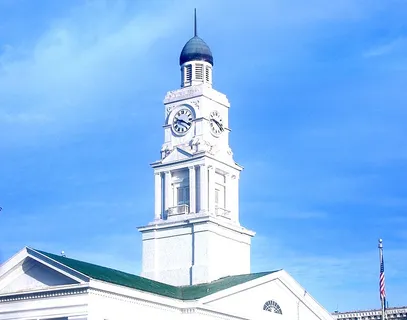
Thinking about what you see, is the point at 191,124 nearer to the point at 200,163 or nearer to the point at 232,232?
the point at 200,163

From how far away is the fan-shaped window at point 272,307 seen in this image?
73.3 meters

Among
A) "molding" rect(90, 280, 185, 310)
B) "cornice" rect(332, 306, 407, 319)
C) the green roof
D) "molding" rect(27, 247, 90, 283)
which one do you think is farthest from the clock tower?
"cornice" rect(332, 306, 407, 319)

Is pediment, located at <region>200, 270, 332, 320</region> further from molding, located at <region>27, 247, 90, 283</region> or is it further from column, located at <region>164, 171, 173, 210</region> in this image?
column, located at <region>164, 171, 173, 210</region>

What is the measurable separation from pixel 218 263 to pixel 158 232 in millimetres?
5928

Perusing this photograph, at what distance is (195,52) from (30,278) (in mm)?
26796

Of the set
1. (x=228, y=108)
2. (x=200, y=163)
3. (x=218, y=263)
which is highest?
(x=228, y=108)

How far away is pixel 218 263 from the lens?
77.2 metres

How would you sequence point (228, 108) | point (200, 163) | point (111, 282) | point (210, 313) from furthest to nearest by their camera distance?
point (228, 108) → point (200, 163) → point (210, 313) → point (111, 282)

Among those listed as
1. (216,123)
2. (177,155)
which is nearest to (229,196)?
(177,155)

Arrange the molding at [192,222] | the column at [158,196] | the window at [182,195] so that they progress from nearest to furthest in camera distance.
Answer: the molding at [192,222] → the window at [182,195] → the column at [158,196]

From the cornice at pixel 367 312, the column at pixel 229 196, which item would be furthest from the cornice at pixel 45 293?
the cornice at pixel 367 312

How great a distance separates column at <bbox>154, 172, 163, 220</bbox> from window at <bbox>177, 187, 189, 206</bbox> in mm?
1495

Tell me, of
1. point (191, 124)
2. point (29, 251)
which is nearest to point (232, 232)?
point (191, 124)

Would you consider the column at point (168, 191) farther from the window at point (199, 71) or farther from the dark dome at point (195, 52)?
the dark dome at point (195, 52)
